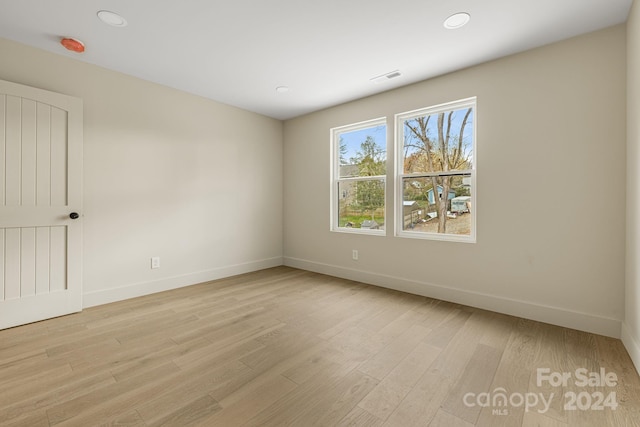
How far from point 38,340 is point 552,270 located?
14.6 ft

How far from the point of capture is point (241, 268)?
4.50m

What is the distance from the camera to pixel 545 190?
264 centimetres

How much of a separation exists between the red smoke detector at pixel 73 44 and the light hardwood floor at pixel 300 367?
2.55m

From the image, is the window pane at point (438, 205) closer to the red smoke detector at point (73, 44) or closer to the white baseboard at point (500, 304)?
the white baseboard at point (500, 304)

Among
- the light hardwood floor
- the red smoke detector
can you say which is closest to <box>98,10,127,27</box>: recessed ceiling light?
the red smoke detector

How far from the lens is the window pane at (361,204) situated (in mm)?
3980

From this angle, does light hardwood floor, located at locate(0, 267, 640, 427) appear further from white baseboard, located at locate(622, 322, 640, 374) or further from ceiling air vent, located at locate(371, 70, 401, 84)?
ceiling air vent, located at locate(371, 70, 401, 84)

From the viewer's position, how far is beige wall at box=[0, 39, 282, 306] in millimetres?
3039

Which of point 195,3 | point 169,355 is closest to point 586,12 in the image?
point 195,3

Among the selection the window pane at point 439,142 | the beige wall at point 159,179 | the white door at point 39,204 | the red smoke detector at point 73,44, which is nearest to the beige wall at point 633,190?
the window pane at point 439,142

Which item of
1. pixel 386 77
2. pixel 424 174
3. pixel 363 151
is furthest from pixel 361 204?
pixel 386 77

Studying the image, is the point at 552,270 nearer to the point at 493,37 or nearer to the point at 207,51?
the point at 493,37

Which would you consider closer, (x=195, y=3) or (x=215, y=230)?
(x=195, y=3)

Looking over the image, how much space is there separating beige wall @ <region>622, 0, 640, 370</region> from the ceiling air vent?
184cm
